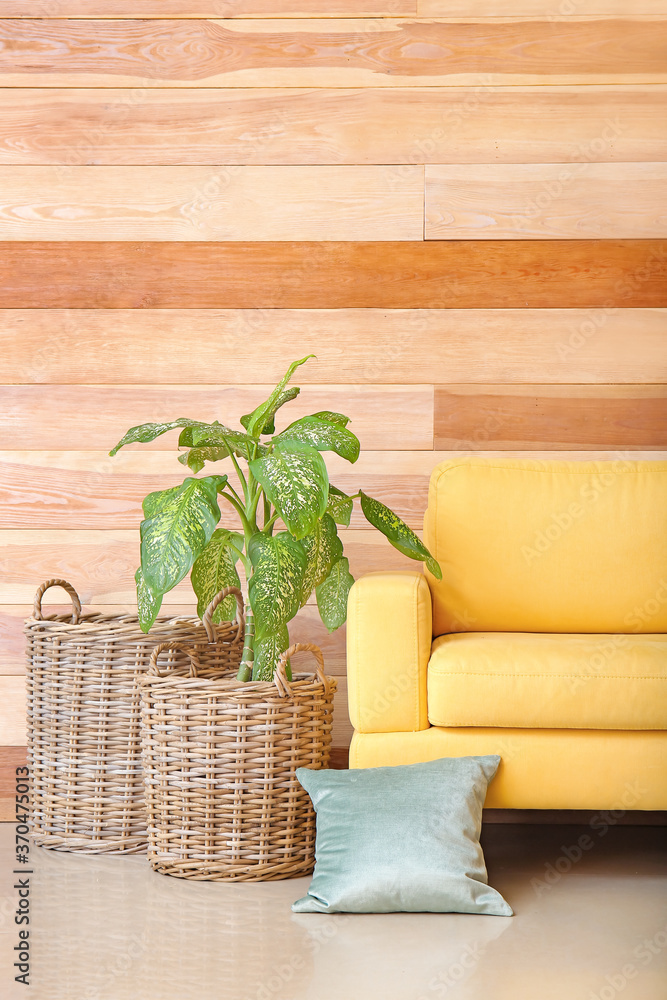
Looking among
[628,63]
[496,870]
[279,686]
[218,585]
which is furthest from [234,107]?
[496,870]

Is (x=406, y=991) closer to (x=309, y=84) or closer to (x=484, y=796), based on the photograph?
(x=484, y=796)

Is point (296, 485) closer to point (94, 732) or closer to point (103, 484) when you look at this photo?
point (94, 732)

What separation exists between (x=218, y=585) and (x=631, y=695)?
0.99 meters

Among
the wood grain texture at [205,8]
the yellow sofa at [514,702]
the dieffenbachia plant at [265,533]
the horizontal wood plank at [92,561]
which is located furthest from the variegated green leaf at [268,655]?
the wood grain texture at [205,8]

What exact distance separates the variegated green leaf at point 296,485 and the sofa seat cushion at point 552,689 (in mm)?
455

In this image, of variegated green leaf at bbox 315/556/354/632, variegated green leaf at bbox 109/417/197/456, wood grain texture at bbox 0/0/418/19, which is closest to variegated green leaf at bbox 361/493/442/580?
variegated green leaf at bbox 315/556/354/632

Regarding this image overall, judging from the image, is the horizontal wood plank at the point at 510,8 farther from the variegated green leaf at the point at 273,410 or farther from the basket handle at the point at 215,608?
the basket handle at the point at 215,608

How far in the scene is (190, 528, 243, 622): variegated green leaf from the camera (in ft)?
7.29

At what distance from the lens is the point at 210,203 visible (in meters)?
2.78

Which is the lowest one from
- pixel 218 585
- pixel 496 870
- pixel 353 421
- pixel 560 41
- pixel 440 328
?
pixel 496 870

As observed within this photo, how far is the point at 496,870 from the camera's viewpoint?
85.7 inches

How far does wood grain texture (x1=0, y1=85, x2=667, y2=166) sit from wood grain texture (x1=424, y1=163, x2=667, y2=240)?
42 mm

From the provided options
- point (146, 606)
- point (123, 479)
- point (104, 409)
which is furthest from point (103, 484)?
point (146, 606)

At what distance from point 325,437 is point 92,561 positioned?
1.07 m
